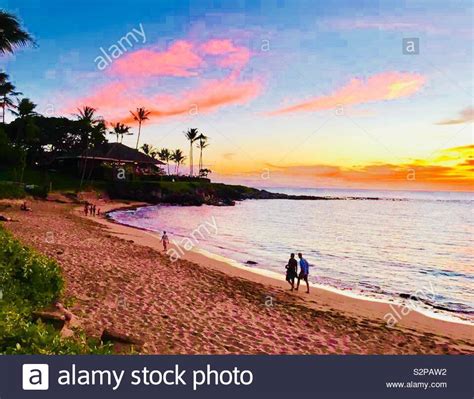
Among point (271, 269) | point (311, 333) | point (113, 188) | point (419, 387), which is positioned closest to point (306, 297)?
point (311, 333)

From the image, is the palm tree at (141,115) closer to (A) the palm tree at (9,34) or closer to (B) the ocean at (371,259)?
(B) the ocean at (371,259)

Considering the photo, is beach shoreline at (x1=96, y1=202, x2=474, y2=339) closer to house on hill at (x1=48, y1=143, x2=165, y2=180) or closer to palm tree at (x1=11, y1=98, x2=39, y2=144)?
palm tree at (x1=11, y1=98, x2=39, y2=144)

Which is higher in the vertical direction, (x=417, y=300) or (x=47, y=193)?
(x=47, y=193)

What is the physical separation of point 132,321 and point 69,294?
2.46 m

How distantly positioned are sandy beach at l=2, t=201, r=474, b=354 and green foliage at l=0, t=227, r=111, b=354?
1093 mm

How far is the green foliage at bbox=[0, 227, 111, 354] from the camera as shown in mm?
5363

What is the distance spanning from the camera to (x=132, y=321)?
9.55 m

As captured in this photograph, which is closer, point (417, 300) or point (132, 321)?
point (132, 321)

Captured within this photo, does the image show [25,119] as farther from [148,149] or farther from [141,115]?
[148,149]

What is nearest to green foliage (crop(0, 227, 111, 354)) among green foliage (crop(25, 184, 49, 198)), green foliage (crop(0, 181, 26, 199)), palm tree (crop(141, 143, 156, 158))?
green foliage (crop(0, 181, 26, 199))

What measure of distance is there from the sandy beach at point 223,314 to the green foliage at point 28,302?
3.59 ft

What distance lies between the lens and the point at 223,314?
38.1 ft

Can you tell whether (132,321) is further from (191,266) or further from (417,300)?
(417,300)

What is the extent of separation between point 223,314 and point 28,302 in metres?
5.42
